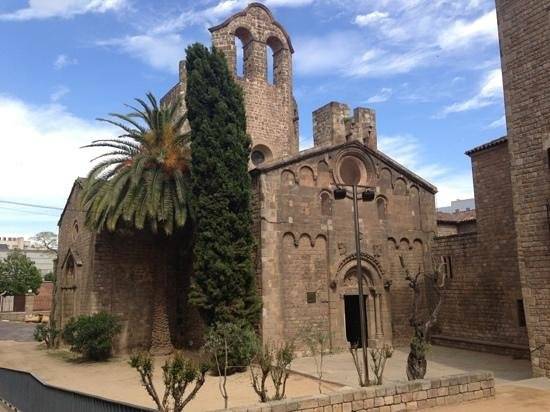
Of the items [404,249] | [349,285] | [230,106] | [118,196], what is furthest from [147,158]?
[404,249]

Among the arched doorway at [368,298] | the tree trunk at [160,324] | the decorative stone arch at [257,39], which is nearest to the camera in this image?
the arched doorway at [368,298]

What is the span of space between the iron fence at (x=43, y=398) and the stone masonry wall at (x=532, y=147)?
10.4 metres

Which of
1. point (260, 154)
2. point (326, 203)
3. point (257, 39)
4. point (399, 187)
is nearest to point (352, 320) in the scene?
point (326, 203)

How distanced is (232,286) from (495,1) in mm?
11849

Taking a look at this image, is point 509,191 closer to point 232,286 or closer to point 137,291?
point 232,286

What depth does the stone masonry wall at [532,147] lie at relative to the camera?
12500 mm

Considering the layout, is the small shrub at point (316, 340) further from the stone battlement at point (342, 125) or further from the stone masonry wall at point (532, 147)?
the stone battlement at point (342, 125)

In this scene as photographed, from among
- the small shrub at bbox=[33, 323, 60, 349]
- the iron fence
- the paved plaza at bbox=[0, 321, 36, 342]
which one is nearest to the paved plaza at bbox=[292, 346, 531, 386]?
the iron fence

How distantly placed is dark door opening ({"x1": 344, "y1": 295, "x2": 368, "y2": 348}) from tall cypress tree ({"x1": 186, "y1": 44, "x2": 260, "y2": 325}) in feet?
15.7

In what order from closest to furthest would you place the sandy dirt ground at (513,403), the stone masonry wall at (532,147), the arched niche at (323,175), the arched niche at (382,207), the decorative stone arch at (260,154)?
the sandy dirt ground at (513,403) < the stone masonry wall at (532,147) < the arched niche at (323,175) < the arched niche at (382,207) < the decorative stone arch at (260,154)

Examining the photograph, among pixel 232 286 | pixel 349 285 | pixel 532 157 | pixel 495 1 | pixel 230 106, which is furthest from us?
pixel 349 285

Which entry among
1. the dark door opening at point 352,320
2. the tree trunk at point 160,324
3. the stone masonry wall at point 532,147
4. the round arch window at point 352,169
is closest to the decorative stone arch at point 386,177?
the round arch window at point 352,169

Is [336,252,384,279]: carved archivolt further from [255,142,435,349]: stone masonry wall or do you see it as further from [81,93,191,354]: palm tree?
[81,93,191,354]: palm tree

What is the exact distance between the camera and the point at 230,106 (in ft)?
56.9
